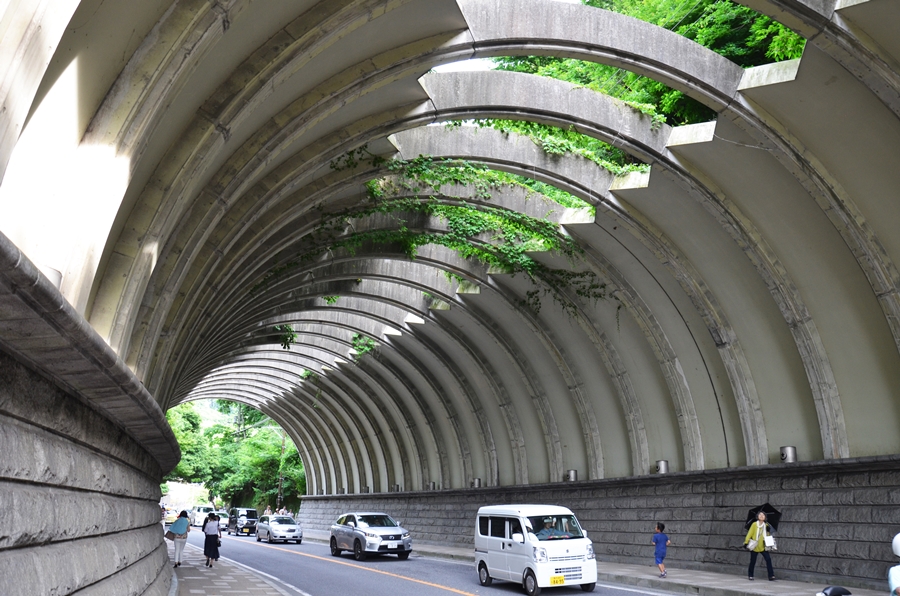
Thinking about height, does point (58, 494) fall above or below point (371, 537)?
above

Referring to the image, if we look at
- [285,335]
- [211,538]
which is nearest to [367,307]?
[285,335]

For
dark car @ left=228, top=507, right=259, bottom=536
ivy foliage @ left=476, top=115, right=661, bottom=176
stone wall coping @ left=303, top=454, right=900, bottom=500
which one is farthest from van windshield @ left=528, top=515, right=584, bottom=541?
dark car @ left=228, top=507, right=259, bottom=536

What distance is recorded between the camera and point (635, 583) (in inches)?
614

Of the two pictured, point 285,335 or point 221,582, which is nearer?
point 221,582

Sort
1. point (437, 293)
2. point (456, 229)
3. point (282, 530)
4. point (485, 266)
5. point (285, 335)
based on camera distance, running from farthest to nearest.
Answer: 1. point (282, 530)
2. point (285, 335)
3. point (437, 293)
4. point (485, 266)
5. point (456, 229)

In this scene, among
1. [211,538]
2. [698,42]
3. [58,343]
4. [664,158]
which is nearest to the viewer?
[58,343]

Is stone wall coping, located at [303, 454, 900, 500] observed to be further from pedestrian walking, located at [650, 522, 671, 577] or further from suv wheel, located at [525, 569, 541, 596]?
suv wheel, located at [525, 569, 541, 596]

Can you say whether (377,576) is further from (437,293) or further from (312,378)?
(312,378)

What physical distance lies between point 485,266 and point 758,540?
32.5 feet

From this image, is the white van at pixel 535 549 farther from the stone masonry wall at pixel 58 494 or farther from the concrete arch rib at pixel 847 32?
the concrete arch rib at pixel 847 32

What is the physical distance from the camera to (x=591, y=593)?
14.2 m

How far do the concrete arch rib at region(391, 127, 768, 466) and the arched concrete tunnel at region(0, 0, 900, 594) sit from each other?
53mm

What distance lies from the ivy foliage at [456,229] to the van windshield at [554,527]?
6.13 m

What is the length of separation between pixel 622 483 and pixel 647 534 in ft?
5.54
